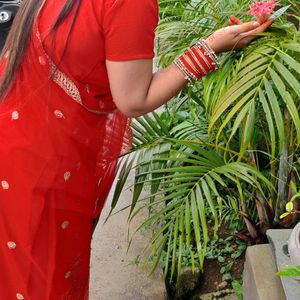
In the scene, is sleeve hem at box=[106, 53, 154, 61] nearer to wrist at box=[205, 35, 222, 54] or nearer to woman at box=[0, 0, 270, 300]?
woman at box=[0, 0, 270, 300]

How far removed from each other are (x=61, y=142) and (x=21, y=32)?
0.93ft

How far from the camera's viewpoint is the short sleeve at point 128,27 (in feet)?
3.40

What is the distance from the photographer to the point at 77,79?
1189 millimetres

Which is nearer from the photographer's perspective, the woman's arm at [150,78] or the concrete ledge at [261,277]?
the woman's arm at [150,78]

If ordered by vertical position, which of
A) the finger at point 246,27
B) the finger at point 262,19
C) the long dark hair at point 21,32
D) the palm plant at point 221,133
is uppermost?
the long dark hair at point 21,32

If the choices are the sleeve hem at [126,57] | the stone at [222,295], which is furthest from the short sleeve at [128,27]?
the stone at [222,295]

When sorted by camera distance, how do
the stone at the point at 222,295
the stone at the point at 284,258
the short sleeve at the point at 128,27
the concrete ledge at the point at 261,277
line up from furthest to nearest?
the stone at the point at 222,295
the concrete ledge at the point at 261,277
the stone at the point at 284,258
the short sleeve at the point at 128,27

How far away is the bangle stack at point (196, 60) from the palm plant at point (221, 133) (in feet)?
0.17

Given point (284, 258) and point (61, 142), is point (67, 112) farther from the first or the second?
point (284, 258)

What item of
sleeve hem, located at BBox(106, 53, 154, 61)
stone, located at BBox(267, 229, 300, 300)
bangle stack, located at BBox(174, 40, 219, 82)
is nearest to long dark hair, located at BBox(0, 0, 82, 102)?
sleeve hem, located at BBox(106, 53, 154, 61)

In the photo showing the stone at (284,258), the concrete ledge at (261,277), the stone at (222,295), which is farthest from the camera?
the stone at (222,295)

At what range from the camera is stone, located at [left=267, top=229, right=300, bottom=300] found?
1259 millimetres

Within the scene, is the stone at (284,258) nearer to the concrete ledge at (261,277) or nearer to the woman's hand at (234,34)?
the concrete ledge at (261,277)

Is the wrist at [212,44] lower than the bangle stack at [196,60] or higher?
higher
